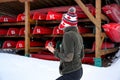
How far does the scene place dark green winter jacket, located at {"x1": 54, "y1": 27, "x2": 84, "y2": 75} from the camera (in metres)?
2.75

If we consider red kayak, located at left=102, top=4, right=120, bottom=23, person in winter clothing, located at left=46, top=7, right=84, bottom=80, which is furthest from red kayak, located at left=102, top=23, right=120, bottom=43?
person in winter clothing, located at left=46, top=7, right=84, bottom=80

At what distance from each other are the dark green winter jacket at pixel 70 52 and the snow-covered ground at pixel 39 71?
1.90 m

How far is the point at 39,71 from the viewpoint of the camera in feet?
17.0

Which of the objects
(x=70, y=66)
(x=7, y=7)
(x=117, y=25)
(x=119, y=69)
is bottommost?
(x=119, y=69)

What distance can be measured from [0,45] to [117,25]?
4.49 metres

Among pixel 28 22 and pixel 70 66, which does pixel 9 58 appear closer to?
pixel 28 22

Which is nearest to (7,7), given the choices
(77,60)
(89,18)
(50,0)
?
(50,0)

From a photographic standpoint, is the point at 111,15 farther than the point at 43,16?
No

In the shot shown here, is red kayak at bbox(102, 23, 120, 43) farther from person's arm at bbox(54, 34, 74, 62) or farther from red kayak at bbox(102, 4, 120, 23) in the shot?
person's arm at bbox(54, 34, 74, 62)

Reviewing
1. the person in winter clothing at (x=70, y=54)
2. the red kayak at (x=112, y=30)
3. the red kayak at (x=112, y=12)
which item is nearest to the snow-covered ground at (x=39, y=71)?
the red kayak at (x=112, y=30)

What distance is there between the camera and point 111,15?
662cm

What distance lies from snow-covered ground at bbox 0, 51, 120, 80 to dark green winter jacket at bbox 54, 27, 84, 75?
6.25 feet

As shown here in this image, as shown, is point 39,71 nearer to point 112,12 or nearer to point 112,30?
point 112,30

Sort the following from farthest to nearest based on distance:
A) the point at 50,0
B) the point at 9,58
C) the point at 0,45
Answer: the point at 0,45
the point at 50,0
the point at 9,58
